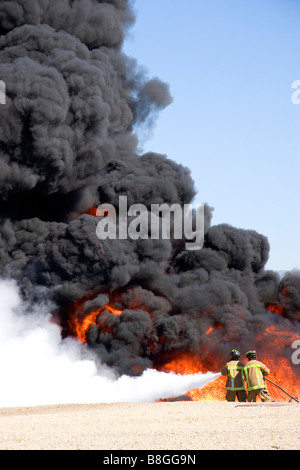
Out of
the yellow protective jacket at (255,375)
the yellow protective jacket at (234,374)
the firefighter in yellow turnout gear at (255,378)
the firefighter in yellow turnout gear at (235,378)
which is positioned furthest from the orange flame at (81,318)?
the yellow protective jacket at (255,375)

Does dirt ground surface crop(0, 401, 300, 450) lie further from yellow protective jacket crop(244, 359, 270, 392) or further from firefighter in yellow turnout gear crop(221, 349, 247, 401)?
firefighter in yellow turnout gear crop(221, 349, 247, 401)

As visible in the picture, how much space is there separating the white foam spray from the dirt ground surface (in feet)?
63.8

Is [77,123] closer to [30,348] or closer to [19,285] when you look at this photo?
[19,285]

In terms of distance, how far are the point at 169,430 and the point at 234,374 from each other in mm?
12323

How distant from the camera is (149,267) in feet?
185

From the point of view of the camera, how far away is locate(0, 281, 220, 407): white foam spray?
1854 inches

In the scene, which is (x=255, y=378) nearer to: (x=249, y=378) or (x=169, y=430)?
(x=249, y=378)

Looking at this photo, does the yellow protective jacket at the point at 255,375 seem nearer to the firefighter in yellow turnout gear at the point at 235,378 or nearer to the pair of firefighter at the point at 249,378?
the pair of firefighter at the point at 249,378

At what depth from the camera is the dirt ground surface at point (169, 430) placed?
59.9ft

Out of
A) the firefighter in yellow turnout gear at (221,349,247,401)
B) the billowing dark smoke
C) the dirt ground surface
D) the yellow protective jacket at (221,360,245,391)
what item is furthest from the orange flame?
the dirt ground surface


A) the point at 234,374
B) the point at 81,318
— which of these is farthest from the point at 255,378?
the point at 81,318

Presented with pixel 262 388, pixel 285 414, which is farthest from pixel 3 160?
pixel 285 414

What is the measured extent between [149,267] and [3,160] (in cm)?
1407
